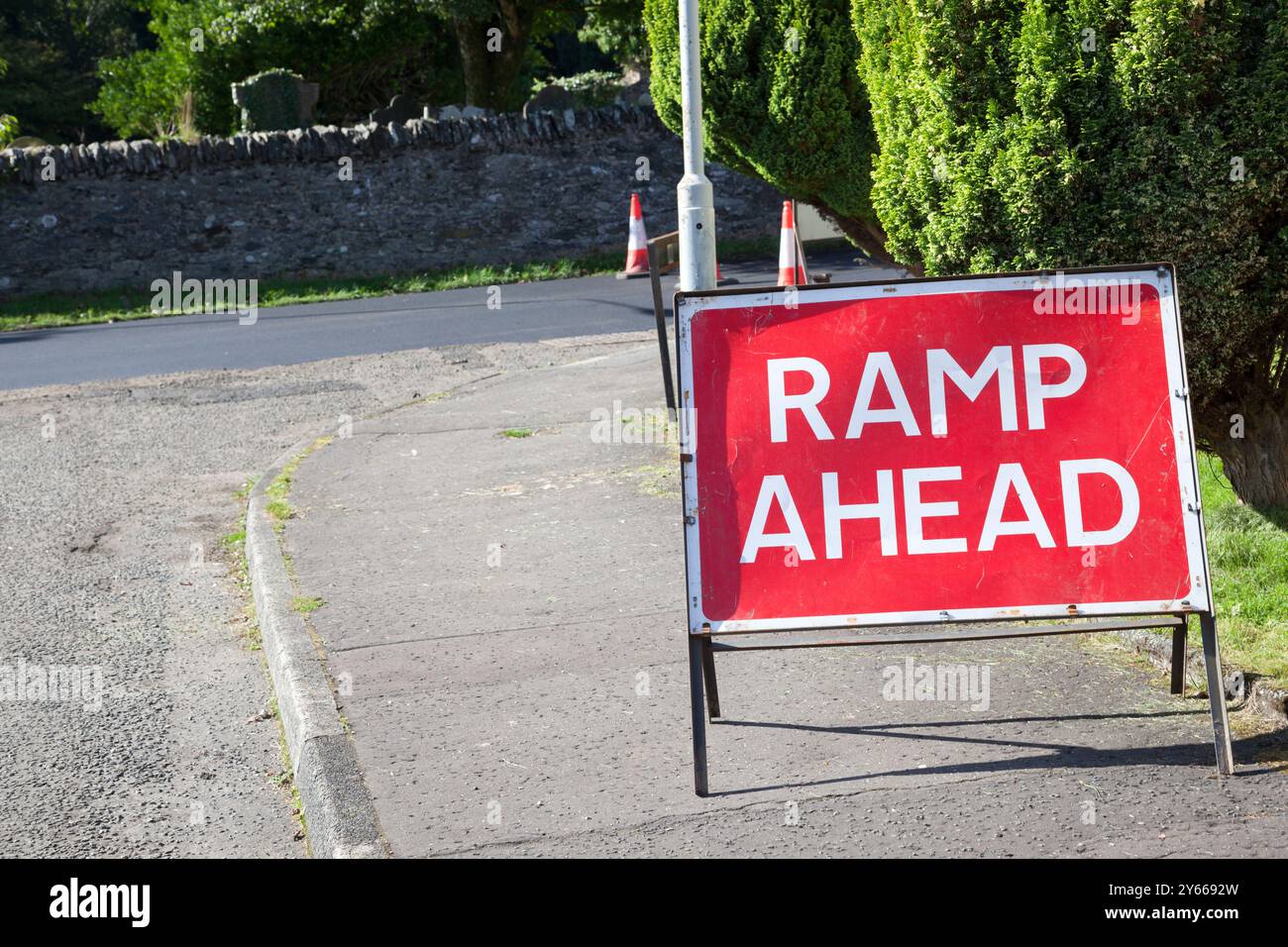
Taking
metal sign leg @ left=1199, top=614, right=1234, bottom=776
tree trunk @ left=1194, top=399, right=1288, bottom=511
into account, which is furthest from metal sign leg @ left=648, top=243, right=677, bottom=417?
metal sign leg @ left=1199, top=614, right=1234, bottom=776

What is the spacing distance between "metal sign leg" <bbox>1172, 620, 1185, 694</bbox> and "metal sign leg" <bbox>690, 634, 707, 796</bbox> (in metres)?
1.57

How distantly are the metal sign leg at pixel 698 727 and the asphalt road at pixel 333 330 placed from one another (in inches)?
391

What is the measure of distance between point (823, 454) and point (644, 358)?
806cm

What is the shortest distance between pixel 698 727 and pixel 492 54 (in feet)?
85.9

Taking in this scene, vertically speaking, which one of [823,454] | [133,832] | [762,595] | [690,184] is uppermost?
[690,184]

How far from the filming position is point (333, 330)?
1530cm

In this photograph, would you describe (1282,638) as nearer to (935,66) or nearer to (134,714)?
(935,66)

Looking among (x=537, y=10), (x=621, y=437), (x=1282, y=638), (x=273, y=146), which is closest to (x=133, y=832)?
(x=1282, y=638)

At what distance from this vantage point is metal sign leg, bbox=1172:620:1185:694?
447 centimetres

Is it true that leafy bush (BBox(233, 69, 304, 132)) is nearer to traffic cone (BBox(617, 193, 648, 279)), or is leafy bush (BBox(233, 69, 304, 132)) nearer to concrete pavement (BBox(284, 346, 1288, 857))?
traffic cone (BBox(617, 193, 648, 279))

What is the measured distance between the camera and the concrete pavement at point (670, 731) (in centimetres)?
387

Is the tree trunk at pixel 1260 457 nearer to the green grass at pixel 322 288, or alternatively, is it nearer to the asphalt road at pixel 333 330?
the asphalt road at pixel 333 330

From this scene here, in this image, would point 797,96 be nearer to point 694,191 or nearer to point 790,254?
point 790,254

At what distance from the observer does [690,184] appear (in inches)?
354
